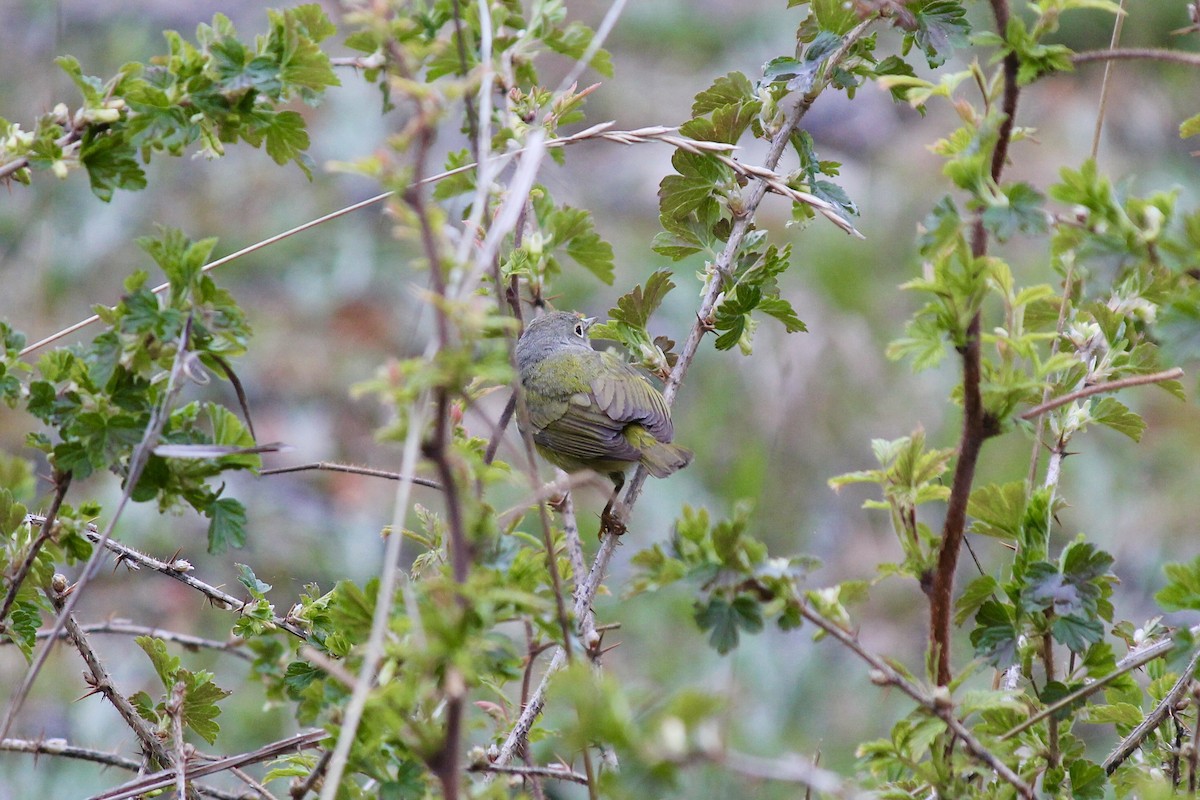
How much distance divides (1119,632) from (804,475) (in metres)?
5.10

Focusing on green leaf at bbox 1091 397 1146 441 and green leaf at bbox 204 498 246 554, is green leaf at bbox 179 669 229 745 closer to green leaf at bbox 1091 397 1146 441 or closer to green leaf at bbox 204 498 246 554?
green leaf at bbox 204 498 246 554

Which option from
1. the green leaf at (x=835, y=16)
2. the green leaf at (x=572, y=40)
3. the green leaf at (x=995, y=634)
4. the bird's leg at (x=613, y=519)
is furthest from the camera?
the bird's leg at (x=613, y=519)

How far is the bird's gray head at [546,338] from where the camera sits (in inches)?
156

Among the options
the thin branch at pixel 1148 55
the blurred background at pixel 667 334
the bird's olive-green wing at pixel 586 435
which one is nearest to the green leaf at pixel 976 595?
the thin branch at pixel 1148 55

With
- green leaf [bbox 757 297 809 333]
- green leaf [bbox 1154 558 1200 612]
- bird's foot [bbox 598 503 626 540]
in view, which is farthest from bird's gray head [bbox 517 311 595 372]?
green leaf [bbox 1154 558 1200 612]

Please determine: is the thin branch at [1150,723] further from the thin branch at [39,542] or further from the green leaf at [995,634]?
the thin branch at [39,542]

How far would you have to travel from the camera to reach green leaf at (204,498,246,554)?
5.13 feet

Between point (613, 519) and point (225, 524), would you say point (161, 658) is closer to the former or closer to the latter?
point (225, 524)

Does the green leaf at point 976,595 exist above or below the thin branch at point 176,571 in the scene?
above

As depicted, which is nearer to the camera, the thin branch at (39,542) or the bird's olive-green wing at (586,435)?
the thin branch at (39,542)

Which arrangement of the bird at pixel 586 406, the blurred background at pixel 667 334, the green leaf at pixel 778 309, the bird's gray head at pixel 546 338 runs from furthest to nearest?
the blurred background at pixel 667 334 → the bird's gray head at pixel 546 338 → the bird at pixel 586 406 → the green leaf at pixel 778 309

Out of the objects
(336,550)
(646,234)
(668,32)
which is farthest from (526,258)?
(668,32)

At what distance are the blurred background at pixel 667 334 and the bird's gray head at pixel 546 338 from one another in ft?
4.91

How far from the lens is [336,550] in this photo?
629 centimetres
